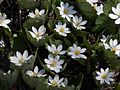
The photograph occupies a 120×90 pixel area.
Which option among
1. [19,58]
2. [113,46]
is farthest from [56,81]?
[113,46]

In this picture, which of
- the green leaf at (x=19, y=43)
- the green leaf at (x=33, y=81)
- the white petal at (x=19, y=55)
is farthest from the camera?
the green leaf at (x=19, y=43)

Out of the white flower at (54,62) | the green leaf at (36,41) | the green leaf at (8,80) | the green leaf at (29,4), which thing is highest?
the green leaf at (29,4)

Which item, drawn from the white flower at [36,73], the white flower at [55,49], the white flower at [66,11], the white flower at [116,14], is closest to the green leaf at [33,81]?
the white flower at [36,73]

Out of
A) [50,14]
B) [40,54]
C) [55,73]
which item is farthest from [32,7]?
[55,73]

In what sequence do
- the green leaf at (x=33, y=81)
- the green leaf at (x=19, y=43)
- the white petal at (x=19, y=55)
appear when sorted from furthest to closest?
the green leaf at (x=19, y=43) < the white petal at (x=19, y=55) < the green leaf at (x=33, y=81)

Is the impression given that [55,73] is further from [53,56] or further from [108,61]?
[108,61]

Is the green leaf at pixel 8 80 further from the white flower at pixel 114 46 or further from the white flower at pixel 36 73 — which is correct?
the white flower at pixel 114 46

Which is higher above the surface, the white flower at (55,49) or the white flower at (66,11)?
the white flower at (66,11)
